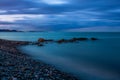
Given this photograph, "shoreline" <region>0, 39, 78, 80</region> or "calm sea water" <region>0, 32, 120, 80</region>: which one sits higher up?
"shoreline" <region>0, 39, 78, 80</region>

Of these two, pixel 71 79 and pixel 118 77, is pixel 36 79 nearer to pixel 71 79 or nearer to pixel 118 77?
pixel 71 79

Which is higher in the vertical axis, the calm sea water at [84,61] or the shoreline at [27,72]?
the shoreline at [27,72]

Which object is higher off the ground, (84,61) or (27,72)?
(27,72)

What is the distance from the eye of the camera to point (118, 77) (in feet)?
51.6

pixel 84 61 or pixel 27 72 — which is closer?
pixel 27 72

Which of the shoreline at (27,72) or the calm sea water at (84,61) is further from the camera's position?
the calm sea water at (84,61)

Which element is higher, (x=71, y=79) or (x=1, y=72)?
Result: (x=1, y=72)

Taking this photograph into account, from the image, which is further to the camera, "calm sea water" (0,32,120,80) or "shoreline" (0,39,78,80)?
"calm sea water" (0,32,120,80)

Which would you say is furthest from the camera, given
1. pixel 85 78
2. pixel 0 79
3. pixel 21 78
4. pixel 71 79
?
pixel 85 78

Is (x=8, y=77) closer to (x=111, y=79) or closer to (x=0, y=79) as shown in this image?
(x=0, y=79)

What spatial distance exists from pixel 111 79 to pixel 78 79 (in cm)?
251

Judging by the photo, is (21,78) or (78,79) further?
(78,79)

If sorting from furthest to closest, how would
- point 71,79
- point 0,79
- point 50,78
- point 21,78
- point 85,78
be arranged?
1. point 85,78
2. point 71,79
3. point 50,78
4. point 21,78
5. point 0,79

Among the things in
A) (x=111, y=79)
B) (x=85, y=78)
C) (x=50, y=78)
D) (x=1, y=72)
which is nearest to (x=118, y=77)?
(x=111, y=79)
